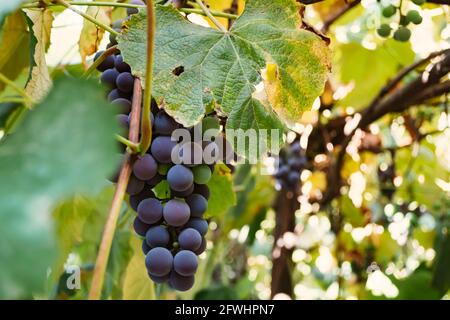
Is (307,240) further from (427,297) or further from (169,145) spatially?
(169,145)

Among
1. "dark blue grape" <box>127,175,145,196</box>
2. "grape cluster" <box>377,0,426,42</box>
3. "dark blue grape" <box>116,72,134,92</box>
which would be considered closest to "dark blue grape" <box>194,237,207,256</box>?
"dark blue grape" <box>127,175,145,196</box>

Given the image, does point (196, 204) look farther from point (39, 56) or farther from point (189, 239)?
point (39, 56)

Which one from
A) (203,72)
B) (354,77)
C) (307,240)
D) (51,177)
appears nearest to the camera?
(51,177)

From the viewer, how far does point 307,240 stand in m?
2.11

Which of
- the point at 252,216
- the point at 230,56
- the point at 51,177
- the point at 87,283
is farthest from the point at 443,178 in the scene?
the point at 51,177

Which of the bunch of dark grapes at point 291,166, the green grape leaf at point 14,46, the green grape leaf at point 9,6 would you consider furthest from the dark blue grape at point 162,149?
the bunch of dark grapes at point 291,166

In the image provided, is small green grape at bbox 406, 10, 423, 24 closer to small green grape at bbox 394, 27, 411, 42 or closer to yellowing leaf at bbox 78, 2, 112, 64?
small green grape at bbox 394, 27, 411, 42

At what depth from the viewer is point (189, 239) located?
0.69 metres

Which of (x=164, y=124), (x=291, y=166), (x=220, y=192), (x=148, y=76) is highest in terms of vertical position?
(x=148, y=76)

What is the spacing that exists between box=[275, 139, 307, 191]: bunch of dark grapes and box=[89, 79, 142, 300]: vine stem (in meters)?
0.94

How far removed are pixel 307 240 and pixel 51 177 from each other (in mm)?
1875

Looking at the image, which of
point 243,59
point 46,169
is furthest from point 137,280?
point 46,169

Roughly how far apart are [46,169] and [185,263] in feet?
1.29
